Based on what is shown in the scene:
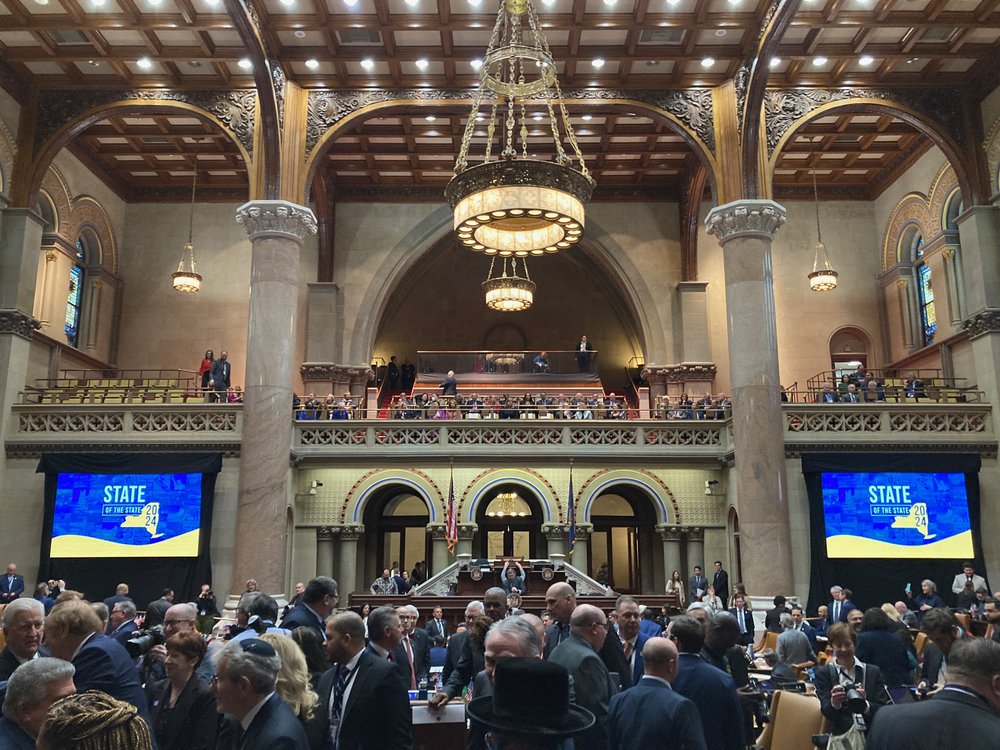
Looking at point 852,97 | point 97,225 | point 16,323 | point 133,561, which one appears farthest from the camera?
point 97,225

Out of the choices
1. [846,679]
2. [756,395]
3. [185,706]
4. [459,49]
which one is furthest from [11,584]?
[846,679]

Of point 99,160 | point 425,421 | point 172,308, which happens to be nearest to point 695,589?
point 425,421

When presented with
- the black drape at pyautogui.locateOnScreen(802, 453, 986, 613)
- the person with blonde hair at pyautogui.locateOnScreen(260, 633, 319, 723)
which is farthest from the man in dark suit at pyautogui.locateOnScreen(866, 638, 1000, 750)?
the black drape at pyautogui.locateOnScreen(802, 453, 986, 613)

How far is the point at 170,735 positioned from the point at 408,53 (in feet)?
56.3

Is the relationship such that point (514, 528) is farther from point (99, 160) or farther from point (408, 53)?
point (99, 160)

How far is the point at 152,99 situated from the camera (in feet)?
65.1

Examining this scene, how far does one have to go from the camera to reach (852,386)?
65.0ft

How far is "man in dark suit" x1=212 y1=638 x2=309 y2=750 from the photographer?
3.15 meters

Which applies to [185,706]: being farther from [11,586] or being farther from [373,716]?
[11,586]

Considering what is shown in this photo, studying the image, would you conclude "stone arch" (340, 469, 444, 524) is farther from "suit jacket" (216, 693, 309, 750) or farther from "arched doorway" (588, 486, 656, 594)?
"suit jacket" (216, 693, 309, 750)

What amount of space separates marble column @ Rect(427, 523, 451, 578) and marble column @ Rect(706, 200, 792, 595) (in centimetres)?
690

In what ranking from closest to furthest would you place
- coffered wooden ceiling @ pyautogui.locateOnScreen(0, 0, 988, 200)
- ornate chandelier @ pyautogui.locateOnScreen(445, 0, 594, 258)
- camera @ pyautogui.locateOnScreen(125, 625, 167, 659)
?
camera @ pyautogui.locateOnScreen(125, 625, 167, 659) → ornate chandelier @ pyautogui.locateOnScreen(445, 0, 594, 258) → coffered wooden ceiling @ pyautogui.locateOnScreen(0, 0, 988, 200)

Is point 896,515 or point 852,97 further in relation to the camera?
point 852,97

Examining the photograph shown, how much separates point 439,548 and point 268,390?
5.65 metres
